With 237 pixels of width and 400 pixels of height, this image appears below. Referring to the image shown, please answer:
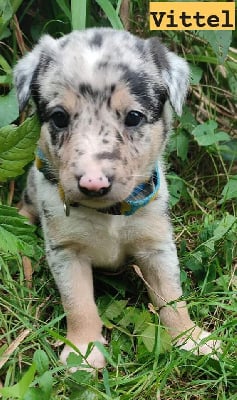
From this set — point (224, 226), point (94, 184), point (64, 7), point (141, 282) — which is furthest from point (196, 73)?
point (94, 184)

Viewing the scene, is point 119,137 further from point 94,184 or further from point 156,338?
point 156,338

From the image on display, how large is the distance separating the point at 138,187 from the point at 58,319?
0.77m

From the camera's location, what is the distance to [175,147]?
475 cm

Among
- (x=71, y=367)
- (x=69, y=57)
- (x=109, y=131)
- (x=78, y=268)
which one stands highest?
(x=69, y=57)

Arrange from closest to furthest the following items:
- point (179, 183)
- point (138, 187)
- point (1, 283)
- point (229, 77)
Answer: point (138, 187)
point (1, 283)
point (179, 183)
point (229, 77)

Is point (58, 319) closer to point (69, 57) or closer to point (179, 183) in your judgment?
point (69, 57)

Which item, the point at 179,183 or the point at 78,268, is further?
the point at 179,183

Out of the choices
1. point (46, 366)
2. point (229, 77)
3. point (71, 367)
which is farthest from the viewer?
point (229, 77)

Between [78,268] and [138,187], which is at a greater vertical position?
[138,187]

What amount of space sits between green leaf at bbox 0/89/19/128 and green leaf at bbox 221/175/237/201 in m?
1.41

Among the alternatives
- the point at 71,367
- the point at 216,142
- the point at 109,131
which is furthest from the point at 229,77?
the point at 71,367

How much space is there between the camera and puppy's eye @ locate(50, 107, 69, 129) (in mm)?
3174

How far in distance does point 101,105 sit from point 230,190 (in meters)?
1.65

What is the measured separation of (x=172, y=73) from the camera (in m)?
3.46
